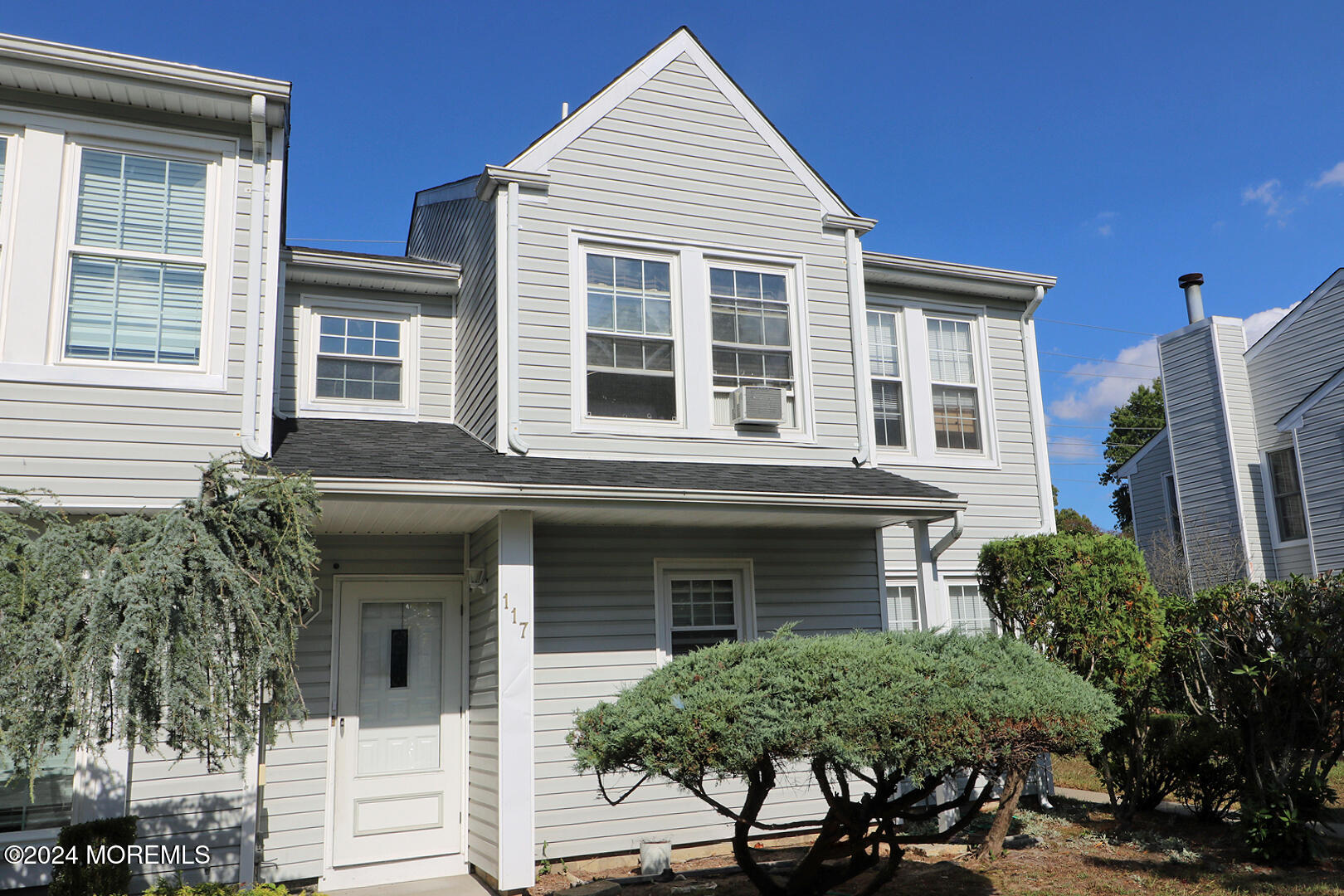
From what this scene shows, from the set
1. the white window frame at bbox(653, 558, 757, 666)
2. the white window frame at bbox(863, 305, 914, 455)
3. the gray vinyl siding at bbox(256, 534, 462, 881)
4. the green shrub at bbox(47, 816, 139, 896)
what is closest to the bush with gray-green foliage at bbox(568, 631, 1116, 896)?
the green shrub at bbox(47, 816, 139, 896)

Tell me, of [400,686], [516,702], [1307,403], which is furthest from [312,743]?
[1307,403]

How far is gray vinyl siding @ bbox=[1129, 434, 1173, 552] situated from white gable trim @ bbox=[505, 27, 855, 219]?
15379 mm

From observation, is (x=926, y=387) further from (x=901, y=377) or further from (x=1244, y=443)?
(x=1244, y=443)

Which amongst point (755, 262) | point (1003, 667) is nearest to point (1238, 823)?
point (1003, 667)

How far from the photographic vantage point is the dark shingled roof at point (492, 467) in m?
6.72

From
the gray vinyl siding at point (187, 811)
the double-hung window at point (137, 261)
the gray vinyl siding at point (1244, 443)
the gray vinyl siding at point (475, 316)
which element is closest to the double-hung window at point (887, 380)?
the gray vinyl siding at point (475, 316)

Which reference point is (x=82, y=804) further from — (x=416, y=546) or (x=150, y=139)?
(x=150, y=139)

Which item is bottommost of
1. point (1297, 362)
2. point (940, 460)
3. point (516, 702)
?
point (516, 702)

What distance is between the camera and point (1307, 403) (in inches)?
610

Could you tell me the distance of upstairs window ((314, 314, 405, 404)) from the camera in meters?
8.93

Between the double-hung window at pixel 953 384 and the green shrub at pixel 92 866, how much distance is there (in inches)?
335

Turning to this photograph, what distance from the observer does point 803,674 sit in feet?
16.4

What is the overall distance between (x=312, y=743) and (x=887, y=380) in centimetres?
699

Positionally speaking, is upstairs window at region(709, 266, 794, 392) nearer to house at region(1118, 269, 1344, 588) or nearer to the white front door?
the white front door
